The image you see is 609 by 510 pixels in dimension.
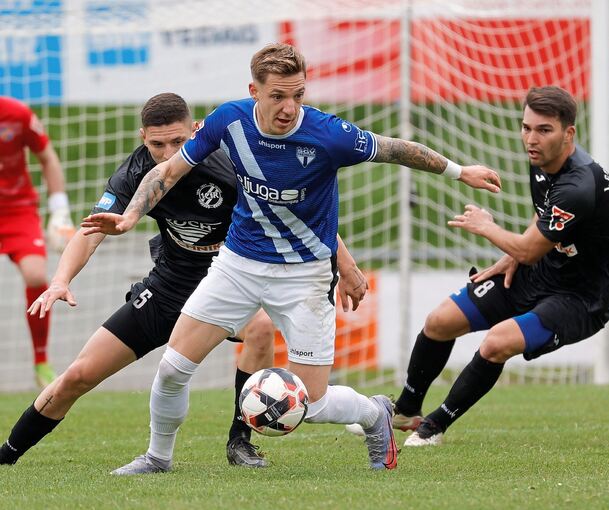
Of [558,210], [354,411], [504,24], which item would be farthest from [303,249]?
[504,24]

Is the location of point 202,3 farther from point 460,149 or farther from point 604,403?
point 604,403

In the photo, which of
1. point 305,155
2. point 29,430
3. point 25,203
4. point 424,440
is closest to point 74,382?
point 29,430

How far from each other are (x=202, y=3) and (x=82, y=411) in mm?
5273

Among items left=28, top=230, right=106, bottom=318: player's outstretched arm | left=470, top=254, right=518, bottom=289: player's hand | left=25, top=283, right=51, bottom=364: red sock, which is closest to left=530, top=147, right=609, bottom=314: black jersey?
left=470, top=254, right=518, bottom=289: player's hand

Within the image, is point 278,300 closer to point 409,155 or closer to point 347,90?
point 409,155

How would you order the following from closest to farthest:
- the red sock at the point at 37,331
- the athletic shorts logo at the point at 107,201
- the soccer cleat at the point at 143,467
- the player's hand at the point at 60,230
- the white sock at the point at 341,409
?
the white sock at the point at 341,409 → the soccer cleat at the point at 143,467 → the athletic shorts logo at the point at 107,201 → the player's hand at the point at 60,230 → the red sock at the point at 37,331

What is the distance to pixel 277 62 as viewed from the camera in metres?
5.10

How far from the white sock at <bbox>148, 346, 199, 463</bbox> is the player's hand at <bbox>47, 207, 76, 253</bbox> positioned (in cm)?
313

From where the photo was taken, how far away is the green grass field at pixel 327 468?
4.56 metres

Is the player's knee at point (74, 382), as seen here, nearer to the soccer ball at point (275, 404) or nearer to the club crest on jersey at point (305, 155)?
the soccer ball at point (275, 404)

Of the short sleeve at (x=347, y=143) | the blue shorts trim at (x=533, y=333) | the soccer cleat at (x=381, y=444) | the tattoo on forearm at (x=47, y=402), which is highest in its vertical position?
the short sleeve at (x=347, y=143)

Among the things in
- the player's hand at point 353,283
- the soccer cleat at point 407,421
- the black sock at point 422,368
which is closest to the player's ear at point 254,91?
the player's hand at point 353,283

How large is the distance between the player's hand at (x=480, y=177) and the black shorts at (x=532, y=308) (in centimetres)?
116

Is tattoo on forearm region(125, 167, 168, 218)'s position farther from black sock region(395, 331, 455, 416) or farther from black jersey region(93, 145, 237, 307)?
black sock region(395, 331, 455, 416)
